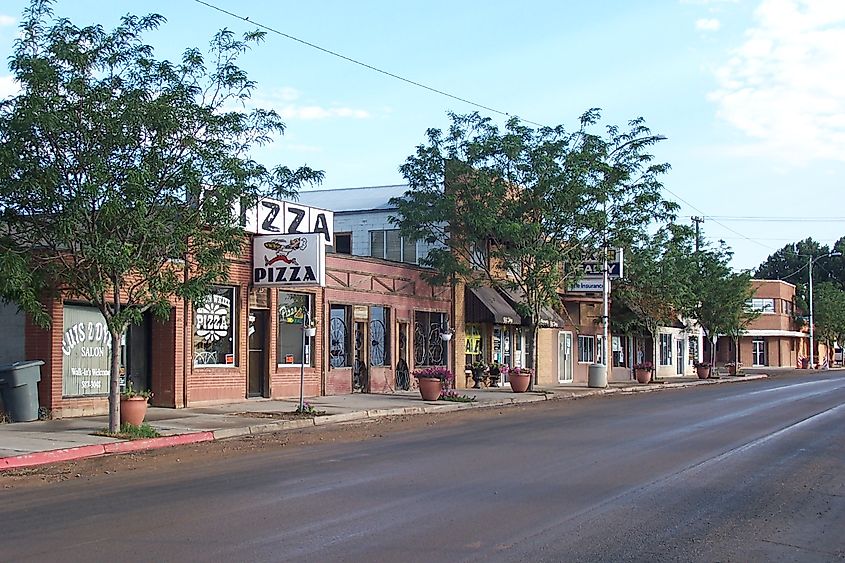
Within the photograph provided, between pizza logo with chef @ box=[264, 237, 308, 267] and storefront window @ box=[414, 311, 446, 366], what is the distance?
29.3ft

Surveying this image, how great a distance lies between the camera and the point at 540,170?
3197 cm

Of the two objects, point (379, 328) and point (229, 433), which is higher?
point (379, 328)

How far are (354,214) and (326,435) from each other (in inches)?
775

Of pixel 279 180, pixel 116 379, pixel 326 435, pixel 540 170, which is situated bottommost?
pixel 326 435

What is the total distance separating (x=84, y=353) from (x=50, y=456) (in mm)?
6510

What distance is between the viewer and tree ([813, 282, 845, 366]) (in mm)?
84062

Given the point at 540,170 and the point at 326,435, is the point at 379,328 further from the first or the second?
the point at 326,435

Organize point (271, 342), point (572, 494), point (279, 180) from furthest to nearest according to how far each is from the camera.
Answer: point (271, 342)
point (279, 180)
point (572, 494)

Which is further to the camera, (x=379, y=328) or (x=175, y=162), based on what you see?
(x=379, y=328)

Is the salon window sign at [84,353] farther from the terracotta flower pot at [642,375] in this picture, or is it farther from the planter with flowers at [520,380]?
the terracotta flower pot at [642,375]

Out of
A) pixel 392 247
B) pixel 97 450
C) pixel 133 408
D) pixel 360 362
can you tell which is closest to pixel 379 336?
pixel 360 362

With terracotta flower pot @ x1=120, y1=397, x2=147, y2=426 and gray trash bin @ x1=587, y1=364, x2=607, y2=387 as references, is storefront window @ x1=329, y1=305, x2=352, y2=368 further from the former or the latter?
gray trash bin @ x1=587, y1=364, x2=607, y2=387

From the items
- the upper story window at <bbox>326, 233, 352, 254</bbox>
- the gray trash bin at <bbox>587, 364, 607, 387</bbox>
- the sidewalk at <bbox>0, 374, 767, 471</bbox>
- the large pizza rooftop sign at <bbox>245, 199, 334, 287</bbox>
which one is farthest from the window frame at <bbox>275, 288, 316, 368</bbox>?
the gray trash bin at <bbox>587, 364, 607, 387</bbox>

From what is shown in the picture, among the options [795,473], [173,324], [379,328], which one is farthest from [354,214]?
[795,473]
